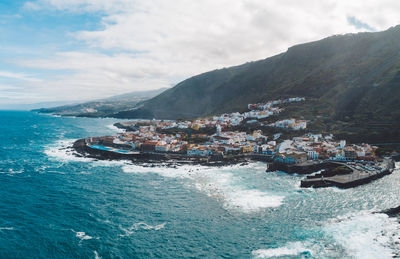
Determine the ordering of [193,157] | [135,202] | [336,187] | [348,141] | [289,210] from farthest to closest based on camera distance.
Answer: [348,141]
[193,157]
[336,187]
[135,202]
[289,210]

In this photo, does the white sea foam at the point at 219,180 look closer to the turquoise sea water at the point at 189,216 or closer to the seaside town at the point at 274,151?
the turquoise sea water at the point at 189,216

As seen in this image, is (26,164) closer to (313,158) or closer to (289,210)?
(289,210)

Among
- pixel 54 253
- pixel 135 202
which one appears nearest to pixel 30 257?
pixel 54 253

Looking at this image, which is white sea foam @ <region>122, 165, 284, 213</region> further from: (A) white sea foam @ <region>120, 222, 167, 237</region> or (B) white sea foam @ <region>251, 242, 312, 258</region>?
(A) white sea foam @ <region>120, 222, 167, 237</region>

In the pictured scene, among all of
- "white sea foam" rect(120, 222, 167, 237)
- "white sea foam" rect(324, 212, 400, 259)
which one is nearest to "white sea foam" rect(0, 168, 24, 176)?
"white sea foam" rect(120, 222, 167, 237)

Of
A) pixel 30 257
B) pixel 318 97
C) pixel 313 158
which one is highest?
pixel 318 97

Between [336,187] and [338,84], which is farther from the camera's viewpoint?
[338,84]

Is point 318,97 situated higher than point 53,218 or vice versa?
point 318,97
